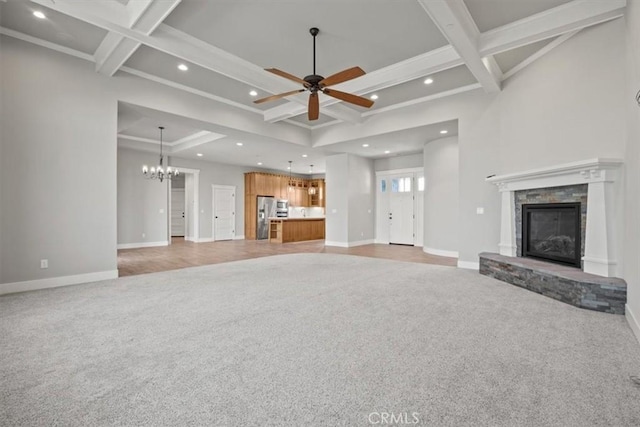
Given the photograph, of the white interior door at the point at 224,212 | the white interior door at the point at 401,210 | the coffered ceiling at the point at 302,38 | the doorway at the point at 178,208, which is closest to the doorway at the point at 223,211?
the white interior door at the point at 224,212

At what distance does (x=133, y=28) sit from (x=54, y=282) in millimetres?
3505

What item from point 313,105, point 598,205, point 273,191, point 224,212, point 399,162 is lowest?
point 224,212

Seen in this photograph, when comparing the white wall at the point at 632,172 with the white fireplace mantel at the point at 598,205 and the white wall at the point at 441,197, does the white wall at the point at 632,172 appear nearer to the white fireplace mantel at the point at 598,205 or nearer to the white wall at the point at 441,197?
the white fireplace mantel at the point at 598,205

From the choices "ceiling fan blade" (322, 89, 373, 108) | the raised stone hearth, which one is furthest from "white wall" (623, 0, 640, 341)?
"ceiling fan blade" (322, 89, 373, 108)

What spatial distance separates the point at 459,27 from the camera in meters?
3.24

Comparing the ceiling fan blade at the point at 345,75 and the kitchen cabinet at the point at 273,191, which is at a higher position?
the ceiling fan blade at the point at 345,75

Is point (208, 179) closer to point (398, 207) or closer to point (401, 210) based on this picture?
point (398, 207)

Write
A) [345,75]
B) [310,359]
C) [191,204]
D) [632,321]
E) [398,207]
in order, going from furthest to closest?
1. [191,204]
2. [398,207]
3. [345,75]
4. [632,321]
5. [310,359]

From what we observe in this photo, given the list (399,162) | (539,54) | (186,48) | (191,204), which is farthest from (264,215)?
(539,54)

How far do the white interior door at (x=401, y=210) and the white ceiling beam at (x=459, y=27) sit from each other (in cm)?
504

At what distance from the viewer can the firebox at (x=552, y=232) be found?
154 inches

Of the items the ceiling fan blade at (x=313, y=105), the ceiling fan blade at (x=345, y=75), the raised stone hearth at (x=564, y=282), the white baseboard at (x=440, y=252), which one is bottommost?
the white baseboard at (x=440, y=252)

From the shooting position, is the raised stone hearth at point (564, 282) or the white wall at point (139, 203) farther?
the white wall at point (139, 203)

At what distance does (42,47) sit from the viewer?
401 centimetres
